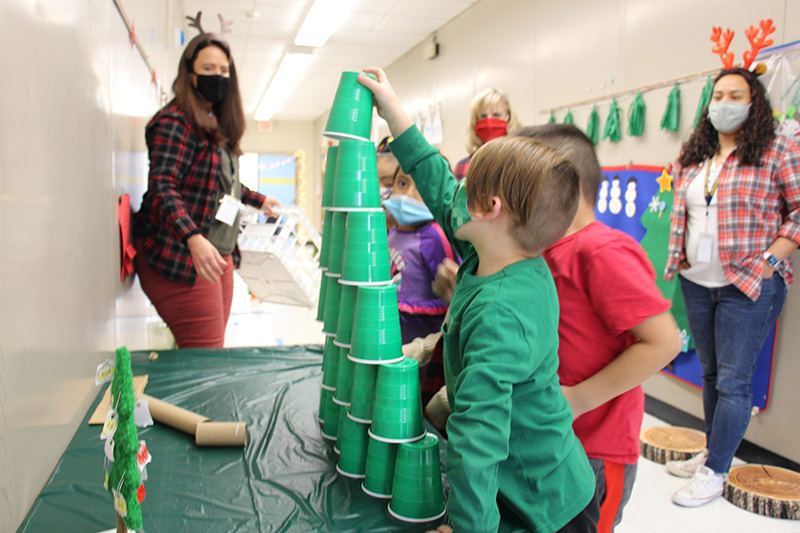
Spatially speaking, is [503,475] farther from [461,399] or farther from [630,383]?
[630,383]

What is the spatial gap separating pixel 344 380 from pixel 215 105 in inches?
56.2

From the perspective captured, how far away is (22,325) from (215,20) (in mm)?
6360

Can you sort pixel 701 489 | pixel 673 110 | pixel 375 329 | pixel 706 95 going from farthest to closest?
pixel 673 110
pixel 706 95
pixel 701 489
pixel 375 329

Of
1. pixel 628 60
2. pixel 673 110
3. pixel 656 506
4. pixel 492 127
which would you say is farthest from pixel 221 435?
pixel 628 60

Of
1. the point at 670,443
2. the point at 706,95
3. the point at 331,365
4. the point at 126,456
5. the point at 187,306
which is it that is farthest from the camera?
the point at 706,95

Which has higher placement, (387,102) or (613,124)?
(613,124)

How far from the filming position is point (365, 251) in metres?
A: 1.04

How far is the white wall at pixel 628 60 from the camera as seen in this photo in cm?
257

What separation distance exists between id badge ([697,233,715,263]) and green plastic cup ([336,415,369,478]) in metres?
1.97

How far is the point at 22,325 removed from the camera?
914mm

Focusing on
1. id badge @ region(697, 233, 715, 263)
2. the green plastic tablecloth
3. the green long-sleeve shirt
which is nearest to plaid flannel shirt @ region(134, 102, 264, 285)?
the green plastic tablecloth

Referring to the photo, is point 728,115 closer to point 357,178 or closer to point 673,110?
point 673,110

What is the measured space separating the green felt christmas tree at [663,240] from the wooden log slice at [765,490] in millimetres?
799

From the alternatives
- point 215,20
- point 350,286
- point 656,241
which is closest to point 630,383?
point 350,286
